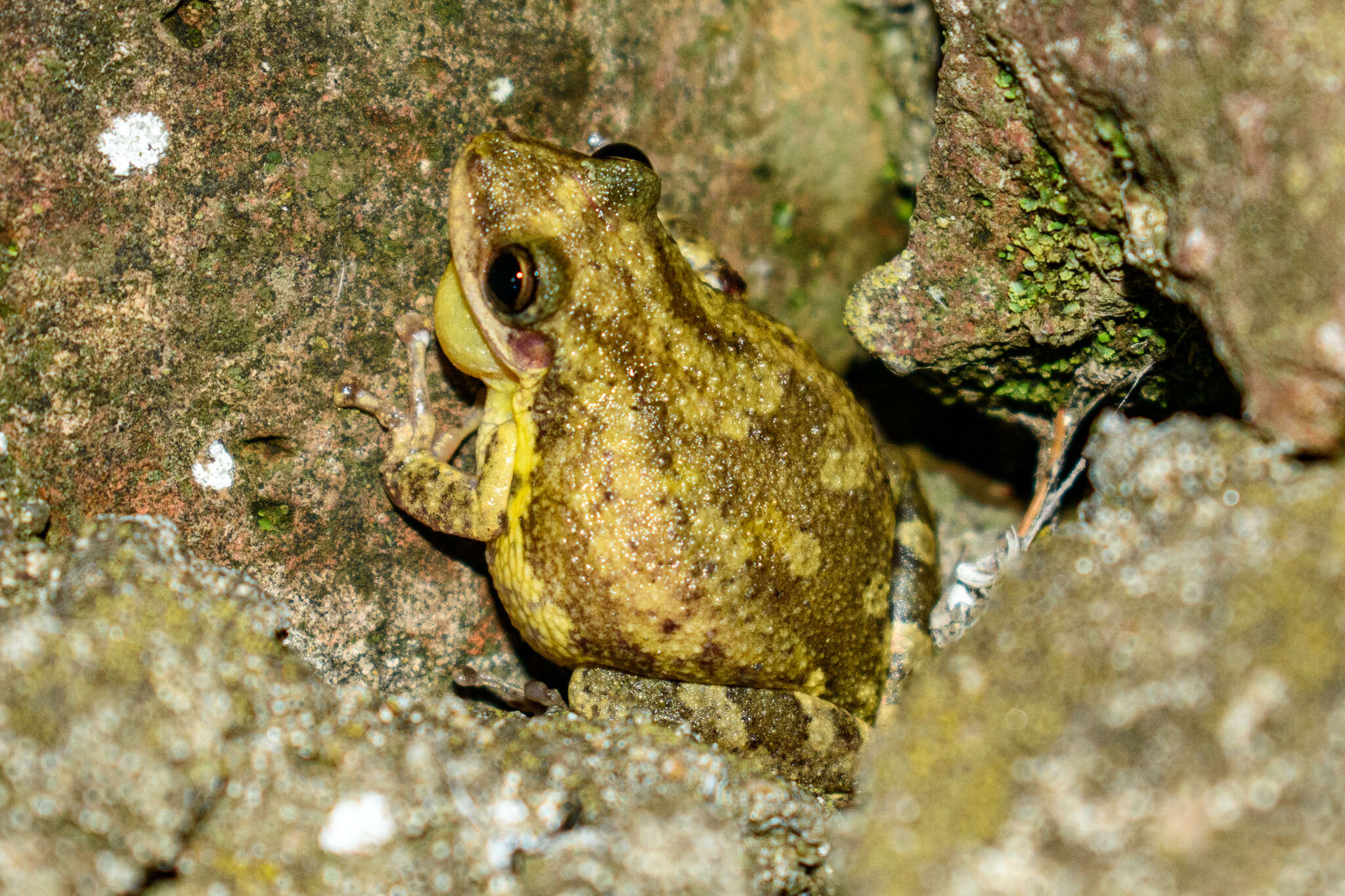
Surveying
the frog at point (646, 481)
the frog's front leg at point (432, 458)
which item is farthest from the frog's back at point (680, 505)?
the frog's front leg at point (432, 458)

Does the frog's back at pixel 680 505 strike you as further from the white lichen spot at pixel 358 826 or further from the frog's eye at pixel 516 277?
the white lichen spot at pixel 358 826

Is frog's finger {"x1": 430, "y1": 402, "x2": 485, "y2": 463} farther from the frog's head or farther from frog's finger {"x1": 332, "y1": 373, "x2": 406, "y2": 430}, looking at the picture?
the frog's head

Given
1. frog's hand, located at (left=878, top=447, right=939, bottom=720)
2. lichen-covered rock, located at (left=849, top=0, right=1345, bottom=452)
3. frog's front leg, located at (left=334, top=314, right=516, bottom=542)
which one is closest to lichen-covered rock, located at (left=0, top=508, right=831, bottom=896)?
frog's front leg, located at (left=334, top=314, right=516, bottom=542)

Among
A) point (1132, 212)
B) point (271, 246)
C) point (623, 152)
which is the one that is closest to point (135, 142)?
point (271, 246)

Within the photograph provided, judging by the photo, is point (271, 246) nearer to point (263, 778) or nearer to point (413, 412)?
point (413, 412)

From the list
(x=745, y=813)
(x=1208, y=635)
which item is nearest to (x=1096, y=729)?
(x=1208, y=635)

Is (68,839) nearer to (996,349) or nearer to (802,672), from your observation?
(802,672)
